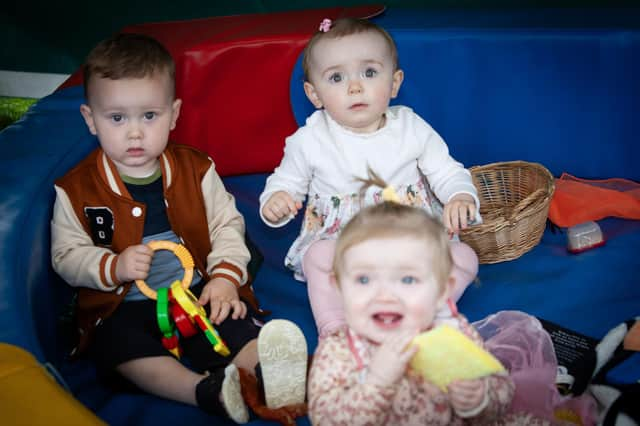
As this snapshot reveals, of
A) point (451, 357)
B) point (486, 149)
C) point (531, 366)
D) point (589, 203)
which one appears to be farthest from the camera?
point (486, 149)

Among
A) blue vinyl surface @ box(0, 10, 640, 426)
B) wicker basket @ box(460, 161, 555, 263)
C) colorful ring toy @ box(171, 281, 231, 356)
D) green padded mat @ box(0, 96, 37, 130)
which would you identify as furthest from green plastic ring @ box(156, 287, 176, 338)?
green padded mat @ box(0, 96, 37, 130)

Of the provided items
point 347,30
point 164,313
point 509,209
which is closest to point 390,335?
point 164,313

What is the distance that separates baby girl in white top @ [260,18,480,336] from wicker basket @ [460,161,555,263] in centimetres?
12

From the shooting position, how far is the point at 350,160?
163 cm

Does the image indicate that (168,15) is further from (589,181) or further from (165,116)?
(589,181)

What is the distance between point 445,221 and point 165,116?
0.69 metres

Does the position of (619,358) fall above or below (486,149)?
below

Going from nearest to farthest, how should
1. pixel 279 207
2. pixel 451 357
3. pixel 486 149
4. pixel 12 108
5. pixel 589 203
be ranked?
pixel 451 357, pixel 279 207, pixel 589 203, pixel 486 149, pixel 12 108

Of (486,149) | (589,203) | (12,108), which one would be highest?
(12,108)

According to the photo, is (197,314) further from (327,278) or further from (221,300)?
(327,278)

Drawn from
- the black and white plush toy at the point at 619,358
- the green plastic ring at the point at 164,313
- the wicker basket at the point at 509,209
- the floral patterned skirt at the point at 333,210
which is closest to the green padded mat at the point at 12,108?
the floral patterned skirt at the point at 333,210

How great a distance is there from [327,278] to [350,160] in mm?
323

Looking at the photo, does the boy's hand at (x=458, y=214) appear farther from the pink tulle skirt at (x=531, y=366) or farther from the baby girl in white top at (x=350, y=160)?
the pink tulle skirt at (x=531, y=366)

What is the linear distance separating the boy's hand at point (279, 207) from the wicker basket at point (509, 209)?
461 mm
